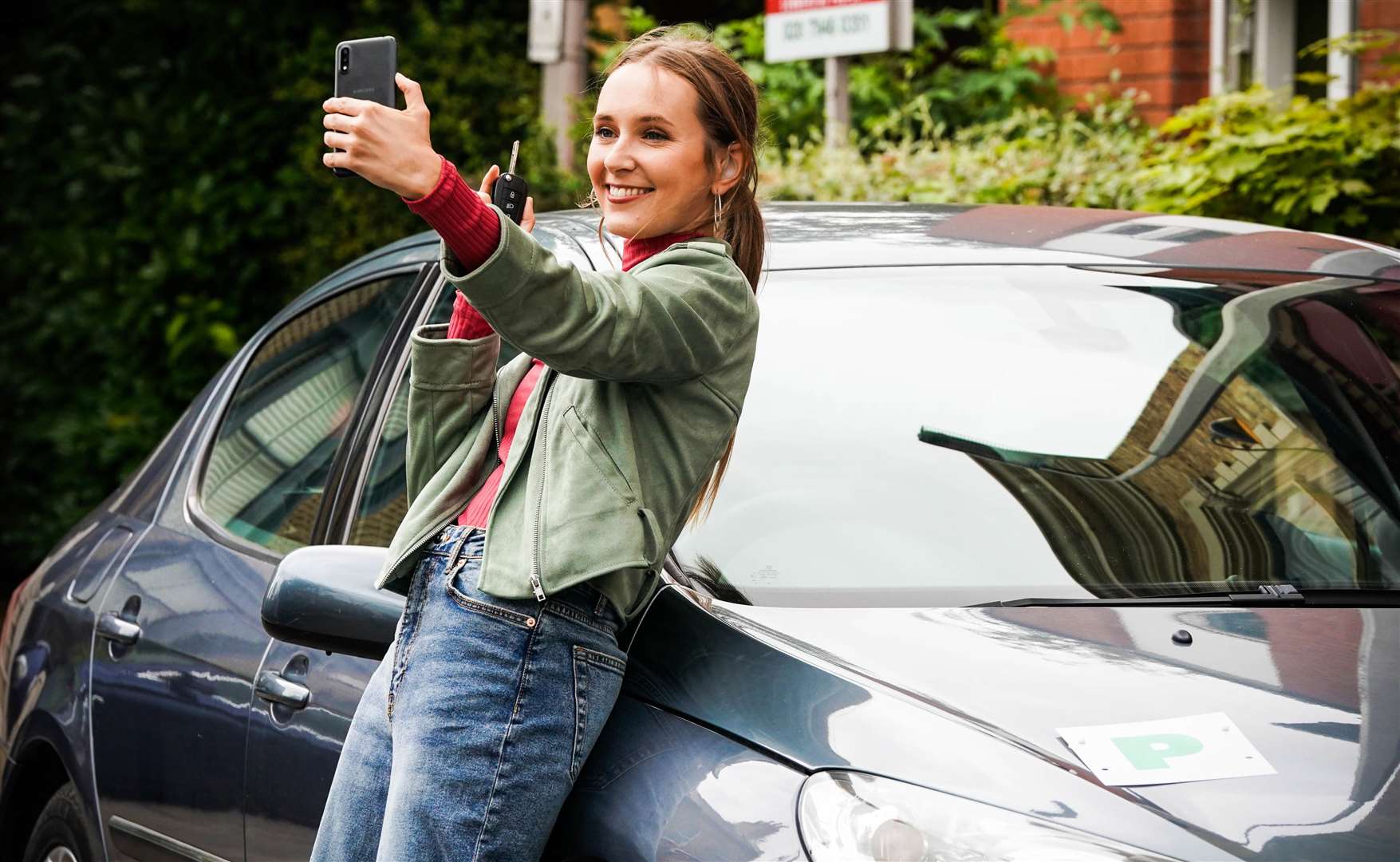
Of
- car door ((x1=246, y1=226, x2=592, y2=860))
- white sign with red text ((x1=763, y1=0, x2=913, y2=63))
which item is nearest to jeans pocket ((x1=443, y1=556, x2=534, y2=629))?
car door ((x1=246, y1=226, x2=592, y2=860))

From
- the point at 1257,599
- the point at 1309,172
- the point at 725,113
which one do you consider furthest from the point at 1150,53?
the point at 725,113

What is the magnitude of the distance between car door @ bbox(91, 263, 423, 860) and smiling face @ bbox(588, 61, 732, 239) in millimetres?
1140

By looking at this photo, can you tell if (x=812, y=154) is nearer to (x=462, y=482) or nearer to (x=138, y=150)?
(x=138, y=150)

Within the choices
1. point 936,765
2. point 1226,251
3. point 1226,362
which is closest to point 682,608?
point 936,765

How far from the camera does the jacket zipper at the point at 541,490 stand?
2080 mm

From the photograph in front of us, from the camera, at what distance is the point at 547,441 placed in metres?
2.17

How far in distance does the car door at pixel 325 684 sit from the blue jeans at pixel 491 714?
2.10ft

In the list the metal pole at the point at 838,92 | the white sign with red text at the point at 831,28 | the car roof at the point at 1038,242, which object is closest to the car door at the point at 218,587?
the car roof at the point at 1038,242

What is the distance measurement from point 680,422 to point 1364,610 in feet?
3.20

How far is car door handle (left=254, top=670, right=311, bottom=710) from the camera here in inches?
115

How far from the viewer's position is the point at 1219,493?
106 inches

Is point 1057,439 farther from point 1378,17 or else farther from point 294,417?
point 1378,17

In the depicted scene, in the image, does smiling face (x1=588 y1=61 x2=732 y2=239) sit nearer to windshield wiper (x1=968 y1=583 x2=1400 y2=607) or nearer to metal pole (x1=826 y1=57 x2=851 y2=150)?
windshield wiper (x1=968 y1=583 x2=1400 y2=607)

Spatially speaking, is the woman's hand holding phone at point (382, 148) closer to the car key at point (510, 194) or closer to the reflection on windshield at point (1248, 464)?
the car key at point (510, 194)
